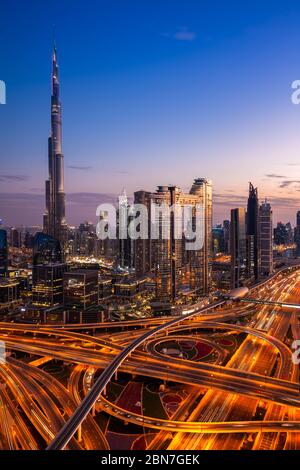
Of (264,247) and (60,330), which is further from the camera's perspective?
(264,247)

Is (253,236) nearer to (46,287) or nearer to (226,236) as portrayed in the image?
(226,236)

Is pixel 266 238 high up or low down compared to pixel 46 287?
up

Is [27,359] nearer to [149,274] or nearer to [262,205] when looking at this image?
[149,274]

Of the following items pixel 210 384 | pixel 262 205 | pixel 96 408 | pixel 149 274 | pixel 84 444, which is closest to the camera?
pixel 84 444

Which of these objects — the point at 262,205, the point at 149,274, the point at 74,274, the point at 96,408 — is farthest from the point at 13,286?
the point at 262,205

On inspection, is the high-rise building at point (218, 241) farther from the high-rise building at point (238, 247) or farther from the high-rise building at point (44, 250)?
the high-rise building at point (44, 250)

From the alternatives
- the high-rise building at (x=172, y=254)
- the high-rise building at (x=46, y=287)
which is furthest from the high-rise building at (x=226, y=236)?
the high-rise building at (x=46, y=287)

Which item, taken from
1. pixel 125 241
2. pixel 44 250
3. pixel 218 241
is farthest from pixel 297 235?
pixel 44 250
